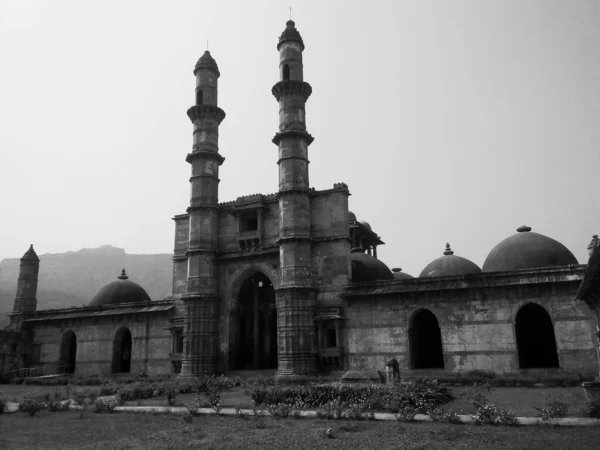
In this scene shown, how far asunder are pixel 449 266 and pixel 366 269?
6864 millimetres

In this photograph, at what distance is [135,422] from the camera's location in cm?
1365

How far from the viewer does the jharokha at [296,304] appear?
23.9 meters

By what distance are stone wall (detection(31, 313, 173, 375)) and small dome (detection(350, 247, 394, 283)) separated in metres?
12.4

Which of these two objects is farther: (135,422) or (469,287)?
(469,287)

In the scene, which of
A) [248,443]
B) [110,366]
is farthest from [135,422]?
[110,366]

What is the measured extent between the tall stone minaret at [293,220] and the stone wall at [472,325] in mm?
2433

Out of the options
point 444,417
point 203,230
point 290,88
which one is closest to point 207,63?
point 290,88

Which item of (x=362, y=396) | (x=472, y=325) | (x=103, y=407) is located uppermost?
(x=472, y=325)

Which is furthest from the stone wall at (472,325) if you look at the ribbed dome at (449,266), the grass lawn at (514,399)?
the ribbed dome at (449,266)

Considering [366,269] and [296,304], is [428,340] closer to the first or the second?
[366,269]

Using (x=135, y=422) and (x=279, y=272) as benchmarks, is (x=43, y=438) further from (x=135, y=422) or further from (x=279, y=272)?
(x=279, y=272)

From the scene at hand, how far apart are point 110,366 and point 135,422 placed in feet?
71.1

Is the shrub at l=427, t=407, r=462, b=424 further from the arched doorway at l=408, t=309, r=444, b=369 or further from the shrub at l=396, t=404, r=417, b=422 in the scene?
the arched doorway at l=408, t=309, r=444, b=369

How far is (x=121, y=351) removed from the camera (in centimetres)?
3472
